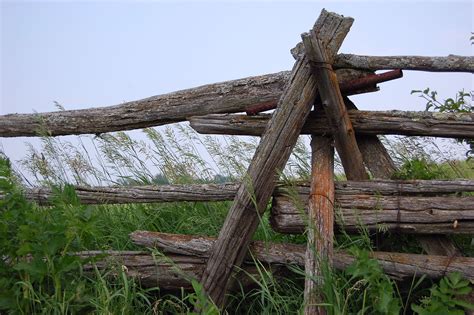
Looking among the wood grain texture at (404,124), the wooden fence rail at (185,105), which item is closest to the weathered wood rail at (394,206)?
the wood grain texture at (404,124)

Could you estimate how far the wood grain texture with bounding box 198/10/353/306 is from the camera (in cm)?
353

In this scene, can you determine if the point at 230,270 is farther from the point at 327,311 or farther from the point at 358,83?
the point at 358,83

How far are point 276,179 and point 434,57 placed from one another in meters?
1.07

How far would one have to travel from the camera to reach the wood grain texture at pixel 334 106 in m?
3.44

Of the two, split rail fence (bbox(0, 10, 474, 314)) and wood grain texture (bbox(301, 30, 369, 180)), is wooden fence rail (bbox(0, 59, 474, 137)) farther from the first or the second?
wood grain texture (bbox(301, 30, 369, 180))

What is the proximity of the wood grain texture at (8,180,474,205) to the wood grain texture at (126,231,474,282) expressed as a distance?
0.94 feet

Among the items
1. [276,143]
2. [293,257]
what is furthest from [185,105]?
[293,257]

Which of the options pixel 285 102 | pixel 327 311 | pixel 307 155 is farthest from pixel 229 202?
pixel 327 311

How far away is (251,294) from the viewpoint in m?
3.77

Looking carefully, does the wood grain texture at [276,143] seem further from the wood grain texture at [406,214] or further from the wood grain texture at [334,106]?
the wood grain texture at [406,214]

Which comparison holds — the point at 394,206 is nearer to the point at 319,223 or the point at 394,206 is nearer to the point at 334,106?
the point at 319,223

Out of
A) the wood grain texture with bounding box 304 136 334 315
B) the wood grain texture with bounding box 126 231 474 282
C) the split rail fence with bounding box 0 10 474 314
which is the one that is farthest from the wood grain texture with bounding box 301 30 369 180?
the wood grain texture with bounding box 126 231 474 282

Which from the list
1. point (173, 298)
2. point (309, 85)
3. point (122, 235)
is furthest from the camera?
point (122, 235)

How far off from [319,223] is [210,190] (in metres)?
0.79
